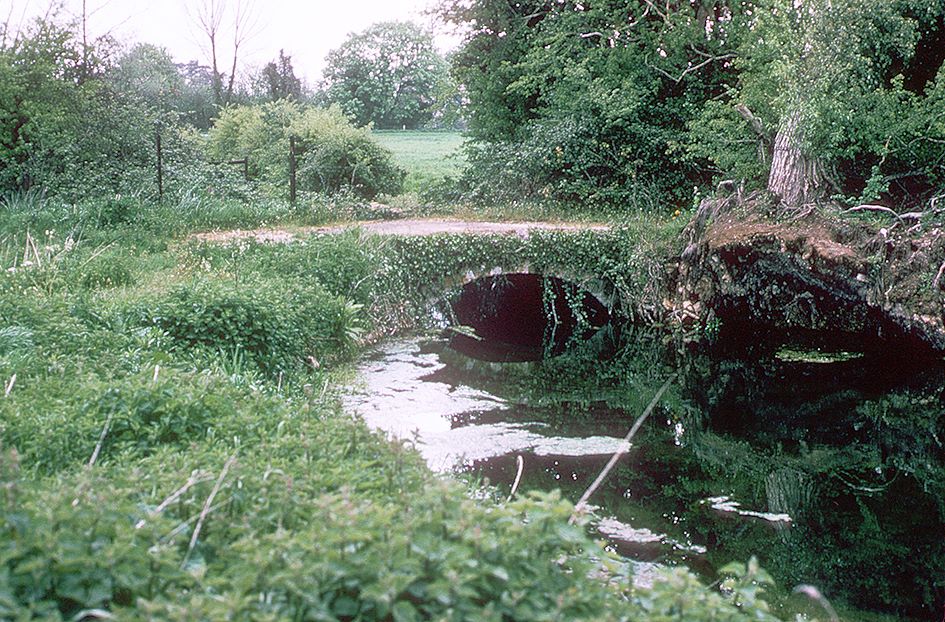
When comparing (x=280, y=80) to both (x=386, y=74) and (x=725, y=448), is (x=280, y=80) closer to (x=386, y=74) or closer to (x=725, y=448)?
(x=386, y=74)

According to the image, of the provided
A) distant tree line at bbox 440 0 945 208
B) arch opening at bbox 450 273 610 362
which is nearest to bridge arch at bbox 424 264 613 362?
arch opening at bbox 450 273 610 362

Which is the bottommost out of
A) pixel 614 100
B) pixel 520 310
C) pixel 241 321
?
pixel 520 310

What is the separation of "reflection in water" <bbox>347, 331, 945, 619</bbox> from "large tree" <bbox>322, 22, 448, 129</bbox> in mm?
38050

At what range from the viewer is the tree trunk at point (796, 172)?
12.9 m

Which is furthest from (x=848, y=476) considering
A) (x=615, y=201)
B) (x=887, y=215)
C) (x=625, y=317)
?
(x=615, y=201)

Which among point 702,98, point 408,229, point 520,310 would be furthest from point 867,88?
point 408,229

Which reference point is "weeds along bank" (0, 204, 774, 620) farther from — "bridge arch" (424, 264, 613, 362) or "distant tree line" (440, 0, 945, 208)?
"distant tree line" (440, 0, 945, 208)

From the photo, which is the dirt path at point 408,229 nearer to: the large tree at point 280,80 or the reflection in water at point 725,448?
the reflection in water at point 725,448


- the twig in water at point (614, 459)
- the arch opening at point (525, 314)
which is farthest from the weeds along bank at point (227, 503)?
the arch opening at point (525, 314)

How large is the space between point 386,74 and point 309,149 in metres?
27.7

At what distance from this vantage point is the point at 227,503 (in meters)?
3.67

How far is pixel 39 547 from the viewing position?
2.90 m

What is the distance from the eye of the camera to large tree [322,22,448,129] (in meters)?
50.2

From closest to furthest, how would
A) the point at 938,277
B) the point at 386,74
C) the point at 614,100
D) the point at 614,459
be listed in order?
the point at 614,459
the point at 938,277
the point at 614,100
the point at 386,74
